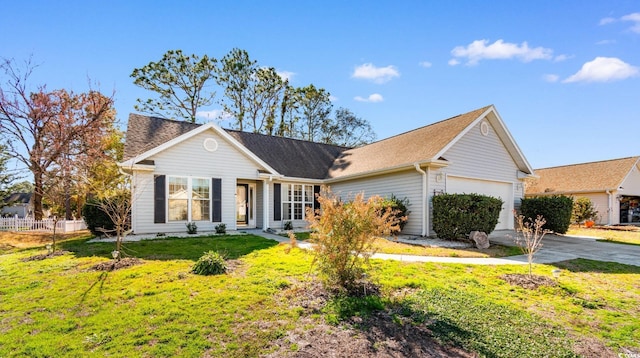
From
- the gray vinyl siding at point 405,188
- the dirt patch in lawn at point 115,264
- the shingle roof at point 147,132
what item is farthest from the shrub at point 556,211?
the shingle roof at point 147,132

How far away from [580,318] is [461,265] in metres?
2.99

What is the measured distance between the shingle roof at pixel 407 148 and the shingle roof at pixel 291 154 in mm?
984

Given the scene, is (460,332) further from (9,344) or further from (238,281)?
(9,344)

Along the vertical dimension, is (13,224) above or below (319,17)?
below

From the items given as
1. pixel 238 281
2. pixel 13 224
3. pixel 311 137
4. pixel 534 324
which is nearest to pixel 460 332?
pixel 534 324

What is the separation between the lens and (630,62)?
10742mm

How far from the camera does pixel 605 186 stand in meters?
21.9

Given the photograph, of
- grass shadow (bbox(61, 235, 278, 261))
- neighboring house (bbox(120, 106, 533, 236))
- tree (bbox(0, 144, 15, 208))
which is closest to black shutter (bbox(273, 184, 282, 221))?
neighboring house (bbox(120, 106, 533, 236))

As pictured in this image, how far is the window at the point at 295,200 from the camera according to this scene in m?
16.0

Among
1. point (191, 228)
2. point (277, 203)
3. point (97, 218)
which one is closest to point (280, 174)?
point (277, 203)

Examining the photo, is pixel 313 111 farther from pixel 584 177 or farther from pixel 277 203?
pixel 584 177

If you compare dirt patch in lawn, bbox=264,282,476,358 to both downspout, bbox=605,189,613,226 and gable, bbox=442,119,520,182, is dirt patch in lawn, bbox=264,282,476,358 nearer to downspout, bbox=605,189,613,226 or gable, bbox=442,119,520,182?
gable, bbox=442,119,520,182

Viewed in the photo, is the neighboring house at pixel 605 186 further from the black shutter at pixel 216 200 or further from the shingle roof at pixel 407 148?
the black shutter at pixel 216 200

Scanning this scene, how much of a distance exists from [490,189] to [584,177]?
15.6m
